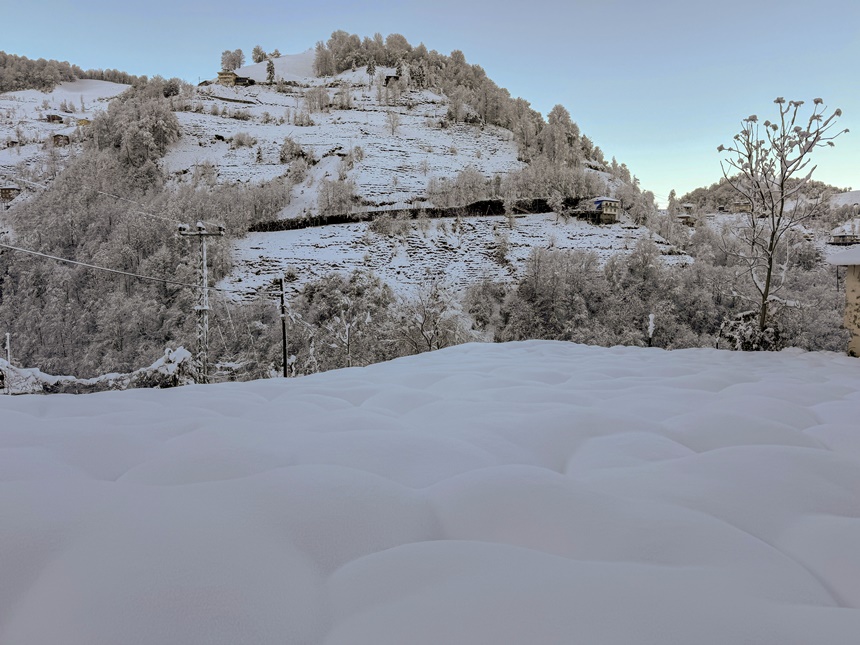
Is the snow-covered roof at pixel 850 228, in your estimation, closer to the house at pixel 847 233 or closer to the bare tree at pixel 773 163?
the house at pixel 847 233

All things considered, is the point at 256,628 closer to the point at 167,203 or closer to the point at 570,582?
the point at 570,582

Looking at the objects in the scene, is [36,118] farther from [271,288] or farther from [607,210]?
[607,210]

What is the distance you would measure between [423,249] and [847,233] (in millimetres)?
5854

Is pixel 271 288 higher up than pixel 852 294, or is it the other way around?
pixel 852 294

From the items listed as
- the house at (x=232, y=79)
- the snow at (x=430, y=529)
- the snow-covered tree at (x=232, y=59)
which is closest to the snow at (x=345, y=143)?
the house at (x=232, y=79)

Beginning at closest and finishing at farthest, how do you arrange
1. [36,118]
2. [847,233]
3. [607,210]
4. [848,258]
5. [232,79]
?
[848,258] < [847,233] < [607,210] < [36,118] < [232,79]

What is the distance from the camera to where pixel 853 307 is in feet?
9.14

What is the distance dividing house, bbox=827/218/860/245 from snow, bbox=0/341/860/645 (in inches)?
265

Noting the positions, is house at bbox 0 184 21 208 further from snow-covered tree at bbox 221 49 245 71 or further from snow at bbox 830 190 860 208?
snow at bbox 830 190 860 208

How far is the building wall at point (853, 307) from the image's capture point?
9.02 feet

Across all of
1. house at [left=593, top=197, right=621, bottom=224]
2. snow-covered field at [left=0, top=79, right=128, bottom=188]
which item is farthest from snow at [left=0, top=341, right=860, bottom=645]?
snow-covered field at [left=0, top=79, right=128, bottom=188]

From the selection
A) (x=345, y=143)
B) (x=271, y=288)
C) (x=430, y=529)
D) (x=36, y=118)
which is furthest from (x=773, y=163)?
(x=36, y=118)

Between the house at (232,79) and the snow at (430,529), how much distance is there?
433 inches

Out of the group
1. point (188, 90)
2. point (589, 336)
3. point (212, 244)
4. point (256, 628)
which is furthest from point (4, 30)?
point (589, 336)
